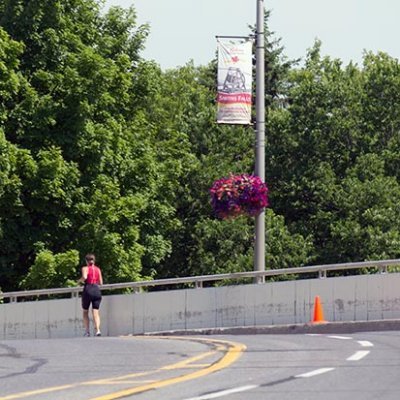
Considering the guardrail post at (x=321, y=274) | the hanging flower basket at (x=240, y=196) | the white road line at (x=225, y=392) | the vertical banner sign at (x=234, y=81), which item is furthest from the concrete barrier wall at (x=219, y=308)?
the white road line at (x=225, y=392)

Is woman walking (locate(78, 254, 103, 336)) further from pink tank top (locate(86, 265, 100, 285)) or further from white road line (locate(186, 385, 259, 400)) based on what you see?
white road line (locate(186, 385, 259, 400))

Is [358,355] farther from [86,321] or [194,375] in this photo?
[86,321]

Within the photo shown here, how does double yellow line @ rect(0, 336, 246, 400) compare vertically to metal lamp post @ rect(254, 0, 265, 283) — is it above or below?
below

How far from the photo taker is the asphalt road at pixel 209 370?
1257cm

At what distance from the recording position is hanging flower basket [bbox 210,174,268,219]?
29312mm

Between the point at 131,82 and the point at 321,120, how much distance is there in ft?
60.1

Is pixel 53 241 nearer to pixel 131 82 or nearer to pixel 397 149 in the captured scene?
pixel 131 82

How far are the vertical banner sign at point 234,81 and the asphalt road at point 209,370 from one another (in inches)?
340

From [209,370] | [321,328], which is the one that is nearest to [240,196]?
[321,328]

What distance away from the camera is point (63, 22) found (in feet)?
162

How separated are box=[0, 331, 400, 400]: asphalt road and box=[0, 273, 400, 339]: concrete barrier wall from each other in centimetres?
519

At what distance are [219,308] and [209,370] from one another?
48.2 feet

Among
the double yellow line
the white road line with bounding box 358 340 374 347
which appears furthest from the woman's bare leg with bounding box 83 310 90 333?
the double yellow line

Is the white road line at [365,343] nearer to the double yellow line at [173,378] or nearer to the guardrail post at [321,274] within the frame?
the double yellow line at [173,378]
